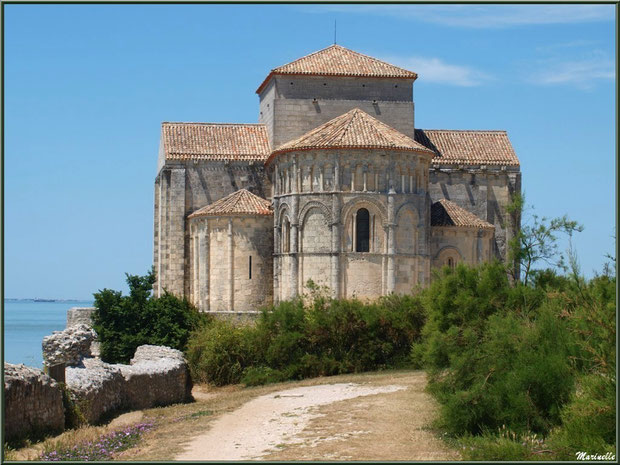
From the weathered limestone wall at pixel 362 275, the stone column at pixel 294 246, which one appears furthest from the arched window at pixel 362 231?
the stone column at pixel 294 246

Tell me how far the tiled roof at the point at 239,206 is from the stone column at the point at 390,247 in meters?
4.76

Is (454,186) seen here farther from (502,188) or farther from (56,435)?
(56,435)

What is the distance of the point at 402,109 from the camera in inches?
1481

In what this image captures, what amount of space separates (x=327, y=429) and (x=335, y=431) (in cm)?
30

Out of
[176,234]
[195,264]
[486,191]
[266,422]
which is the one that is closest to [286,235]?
[195,264]

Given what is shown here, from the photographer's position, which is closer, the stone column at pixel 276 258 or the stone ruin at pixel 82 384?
the stone ruin at pixel 82 384

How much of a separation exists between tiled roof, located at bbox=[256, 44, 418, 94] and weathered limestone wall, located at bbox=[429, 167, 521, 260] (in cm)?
454

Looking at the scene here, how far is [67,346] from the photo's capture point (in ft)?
68.0

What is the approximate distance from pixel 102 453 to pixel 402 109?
2499cm

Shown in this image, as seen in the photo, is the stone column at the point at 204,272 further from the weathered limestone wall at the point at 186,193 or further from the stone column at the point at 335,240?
the stone column at the point at 335,240

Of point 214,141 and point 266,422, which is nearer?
point 266,422

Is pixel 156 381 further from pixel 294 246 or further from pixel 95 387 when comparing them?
pixel 294 246

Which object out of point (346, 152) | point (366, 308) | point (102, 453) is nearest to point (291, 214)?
point (346, 152)

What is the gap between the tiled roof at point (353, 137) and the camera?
32.2 m
